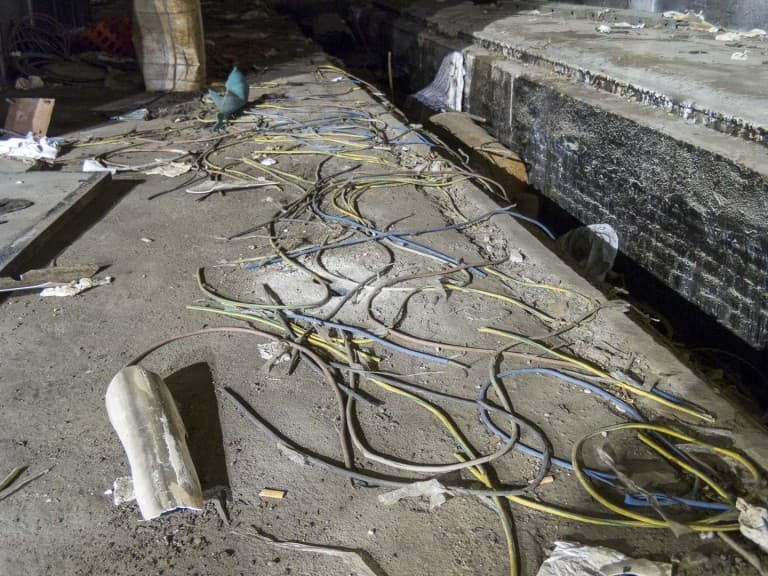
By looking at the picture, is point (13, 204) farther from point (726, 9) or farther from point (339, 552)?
point (726, 9)

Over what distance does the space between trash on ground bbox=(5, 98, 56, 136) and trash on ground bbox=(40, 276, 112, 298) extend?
306cm

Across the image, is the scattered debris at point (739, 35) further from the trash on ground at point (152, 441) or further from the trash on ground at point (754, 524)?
the trash on ground at point (152, 441)

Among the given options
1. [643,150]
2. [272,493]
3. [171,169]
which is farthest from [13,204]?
[643,150]

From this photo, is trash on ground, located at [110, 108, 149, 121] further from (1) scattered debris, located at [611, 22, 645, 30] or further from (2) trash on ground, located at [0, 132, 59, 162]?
(1) scattered debris, located at [611, 22, 645, 30]

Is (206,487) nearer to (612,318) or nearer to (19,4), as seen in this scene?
(612,318)

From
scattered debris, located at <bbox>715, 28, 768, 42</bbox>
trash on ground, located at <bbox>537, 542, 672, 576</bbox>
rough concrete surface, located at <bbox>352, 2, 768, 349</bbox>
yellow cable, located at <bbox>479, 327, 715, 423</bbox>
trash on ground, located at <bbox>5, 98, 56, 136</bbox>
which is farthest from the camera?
scattered debris, located at <bbox>715, 28, 768, 42</bbox>

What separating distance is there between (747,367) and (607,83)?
2.64 metres

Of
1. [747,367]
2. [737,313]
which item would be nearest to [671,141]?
[737,313]

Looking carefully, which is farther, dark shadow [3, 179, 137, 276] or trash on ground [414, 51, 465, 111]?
trash on ground [414, 51, 465, 111]

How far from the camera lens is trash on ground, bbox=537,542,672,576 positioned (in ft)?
5.99

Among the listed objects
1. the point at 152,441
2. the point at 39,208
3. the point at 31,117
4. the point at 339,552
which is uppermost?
the point at 31,117

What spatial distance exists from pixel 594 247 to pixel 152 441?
12.1 ft

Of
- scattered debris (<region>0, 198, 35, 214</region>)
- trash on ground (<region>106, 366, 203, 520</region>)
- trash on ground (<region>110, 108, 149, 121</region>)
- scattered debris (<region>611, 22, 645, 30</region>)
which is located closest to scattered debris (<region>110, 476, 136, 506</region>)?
trash on ground (<region>106, 366, 203, 520</region>)

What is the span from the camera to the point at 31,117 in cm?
587
